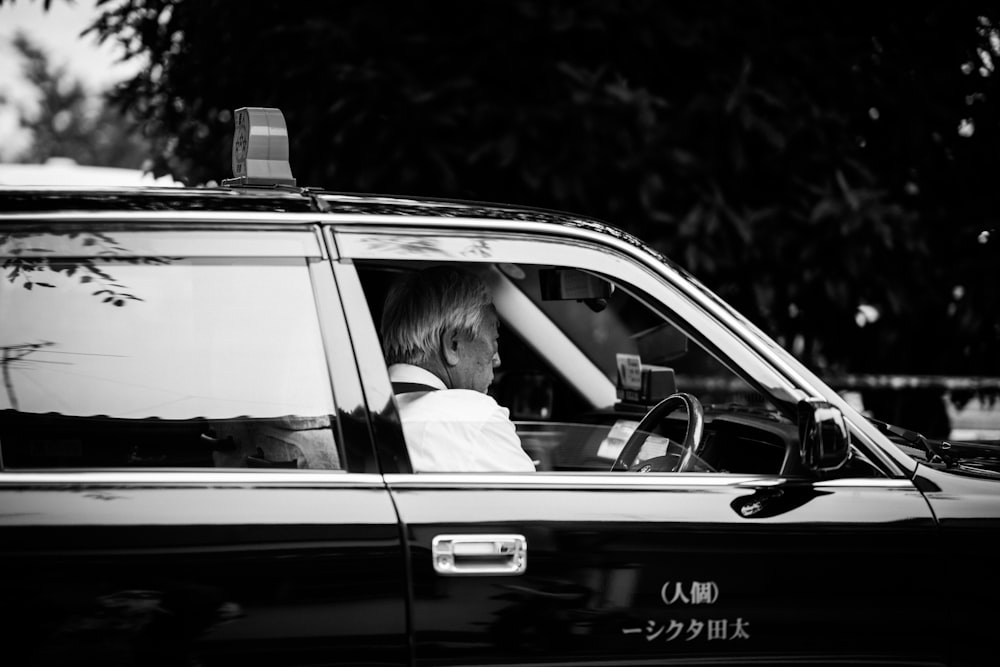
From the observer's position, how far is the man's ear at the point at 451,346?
9.60ft

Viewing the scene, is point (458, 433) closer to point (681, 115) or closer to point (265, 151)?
point (265, 151)

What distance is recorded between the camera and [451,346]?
2.94 metres

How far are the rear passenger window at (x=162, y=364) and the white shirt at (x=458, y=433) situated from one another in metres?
0.36

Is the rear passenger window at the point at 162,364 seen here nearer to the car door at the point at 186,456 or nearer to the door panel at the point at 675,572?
the car door at the point at 186,456

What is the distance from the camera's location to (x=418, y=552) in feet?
6.95

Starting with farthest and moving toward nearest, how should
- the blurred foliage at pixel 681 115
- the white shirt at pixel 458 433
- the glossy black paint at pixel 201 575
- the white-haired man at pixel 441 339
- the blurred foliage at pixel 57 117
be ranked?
the blurred foliage at pixel 57 117 → the blurred foliage at pixel 681 115 → the white-haired man at pixel 441 339 → the white shirt at pixel 458 433 → the glossy black paint at pixel 201 575

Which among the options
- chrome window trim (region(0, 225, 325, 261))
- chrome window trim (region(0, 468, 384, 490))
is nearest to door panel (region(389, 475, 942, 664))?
chrome window trim (region(0, 468, 384, 490))

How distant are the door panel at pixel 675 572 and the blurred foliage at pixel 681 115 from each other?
→ 3394 millimetres

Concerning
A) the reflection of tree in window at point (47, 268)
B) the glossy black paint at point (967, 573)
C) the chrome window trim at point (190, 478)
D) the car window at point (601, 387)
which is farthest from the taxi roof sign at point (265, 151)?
the glossy black paint at point (967, 573)

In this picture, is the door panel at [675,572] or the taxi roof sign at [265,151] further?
the taxi roof sign at [265,151]

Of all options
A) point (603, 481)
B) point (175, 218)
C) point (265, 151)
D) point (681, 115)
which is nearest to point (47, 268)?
point (175, 218)

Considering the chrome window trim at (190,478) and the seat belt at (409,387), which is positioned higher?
the seat belt at (409,387)

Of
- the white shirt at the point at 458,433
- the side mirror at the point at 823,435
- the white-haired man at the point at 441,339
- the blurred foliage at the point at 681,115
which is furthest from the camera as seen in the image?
the blurred foliage at the point at 681,115

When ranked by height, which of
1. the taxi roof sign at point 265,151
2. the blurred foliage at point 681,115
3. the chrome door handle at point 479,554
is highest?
the blurred foliage at point 681,115
